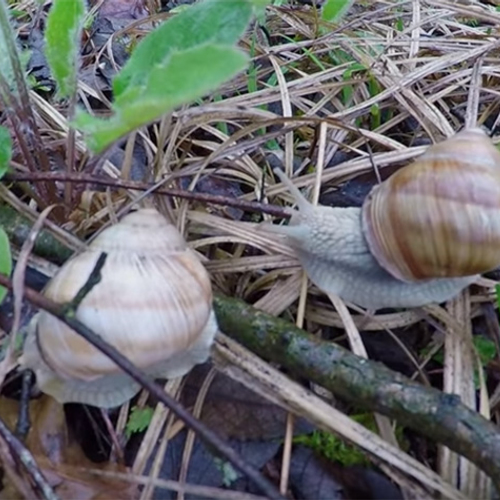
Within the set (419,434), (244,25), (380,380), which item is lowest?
(419,434)

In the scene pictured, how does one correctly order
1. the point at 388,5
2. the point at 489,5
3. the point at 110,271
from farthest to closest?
1. the point at 489,5
2. the point at 388,5
3. the point at 110,271

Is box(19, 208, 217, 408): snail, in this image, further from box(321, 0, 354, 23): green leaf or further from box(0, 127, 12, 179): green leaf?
box(321, 0, 354, 23): green leaf

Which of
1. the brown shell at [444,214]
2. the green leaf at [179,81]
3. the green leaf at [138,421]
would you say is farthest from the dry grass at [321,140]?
the green leaf at [179,81]

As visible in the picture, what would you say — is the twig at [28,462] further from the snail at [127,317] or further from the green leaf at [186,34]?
the green leaf at [186,34]

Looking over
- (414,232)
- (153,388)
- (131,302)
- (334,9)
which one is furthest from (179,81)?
(334,9)

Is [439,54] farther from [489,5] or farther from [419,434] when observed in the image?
[419,434]

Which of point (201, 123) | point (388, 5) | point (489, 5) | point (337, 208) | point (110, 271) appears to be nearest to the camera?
point (110, 271)

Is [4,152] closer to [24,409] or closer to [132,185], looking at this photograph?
[132,185]

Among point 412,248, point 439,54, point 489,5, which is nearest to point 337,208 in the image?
point 412,248

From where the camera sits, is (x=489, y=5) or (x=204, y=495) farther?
(x=489, y=5)
